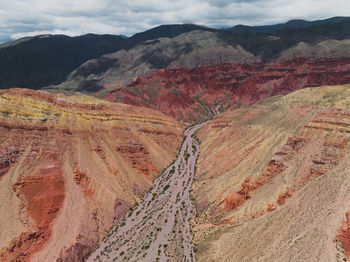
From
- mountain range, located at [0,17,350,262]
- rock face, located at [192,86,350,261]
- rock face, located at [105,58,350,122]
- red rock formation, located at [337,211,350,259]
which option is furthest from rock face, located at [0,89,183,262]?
rock face, located at [105,58,350,122]

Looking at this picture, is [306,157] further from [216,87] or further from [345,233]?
[216,87]

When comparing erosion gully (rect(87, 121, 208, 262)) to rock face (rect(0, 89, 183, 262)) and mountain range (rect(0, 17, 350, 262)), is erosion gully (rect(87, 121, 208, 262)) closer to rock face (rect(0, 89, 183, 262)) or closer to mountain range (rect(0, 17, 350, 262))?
mountain range (rect(0, 17, 350, 262))

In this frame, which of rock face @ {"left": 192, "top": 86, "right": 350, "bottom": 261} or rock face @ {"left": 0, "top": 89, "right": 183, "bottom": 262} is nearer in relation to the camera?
rock face @ {"left": 192, "top": 86, "right": 350, "bottom": 261}

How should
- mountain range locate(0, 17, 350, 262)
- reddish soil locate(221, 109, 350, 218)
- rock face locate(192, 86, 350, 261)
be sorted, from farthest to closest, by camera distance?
reddish soil locate(221, 109, 350, 218), mountain range locate(0, 17, 350, 262), rock face locate(192, 86, 350, 261)

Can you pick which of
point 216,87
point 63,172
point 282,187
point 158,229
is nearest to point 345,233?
point 282,187

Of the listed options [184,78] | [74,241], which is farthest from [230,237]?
[184,78]

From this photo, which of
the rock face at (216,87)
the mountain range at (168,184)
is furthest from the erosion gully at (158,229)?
the rock face at (216,87)

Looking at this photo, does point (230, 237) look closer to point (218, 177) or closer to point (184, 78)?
point (218, 177)
